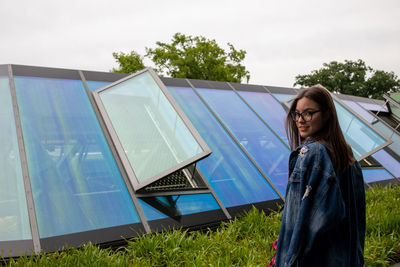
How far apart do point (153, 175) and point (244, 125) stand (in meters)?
3.49

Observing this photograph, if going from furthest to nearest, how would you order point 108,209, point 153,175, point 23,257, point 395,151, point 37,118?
point 395,151 < point 37,118 < point 153,175 < point 108,209 < point 23,257

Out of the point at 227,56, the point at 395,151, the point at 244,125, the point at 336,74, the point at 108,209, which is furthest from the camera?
the point at 336,74

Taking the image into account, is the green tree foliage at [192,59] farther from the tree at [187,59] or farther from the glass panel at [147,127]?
the glass panel at [147,127]

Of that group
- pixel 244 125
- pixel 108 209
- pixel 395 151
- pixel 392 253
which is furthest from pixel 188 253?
pixel 395 151

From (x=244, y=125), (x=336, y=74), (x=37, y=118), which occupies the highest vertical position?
(x=336, y=74)

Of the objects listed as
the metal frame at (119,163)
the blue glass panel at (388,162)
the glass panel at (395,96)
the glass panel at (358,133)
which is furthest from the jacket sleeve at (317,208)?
the glass panel at (395,96)

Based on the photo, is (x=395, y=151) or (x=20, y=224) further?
(x=395, y=151)

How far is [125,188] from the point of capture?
4848mm

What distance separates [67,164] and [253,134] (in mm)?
4248

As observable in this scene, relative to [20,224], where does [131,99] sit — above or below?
above

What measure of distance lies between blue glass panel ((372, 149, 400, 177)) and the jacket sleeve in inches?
349

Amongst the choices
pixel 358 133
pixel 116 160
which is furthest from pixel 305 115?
pixel 358 133

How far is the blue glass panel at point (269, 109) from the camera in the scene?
8359mm

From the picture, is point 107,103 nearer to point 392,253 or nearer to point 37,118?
point 37,118
